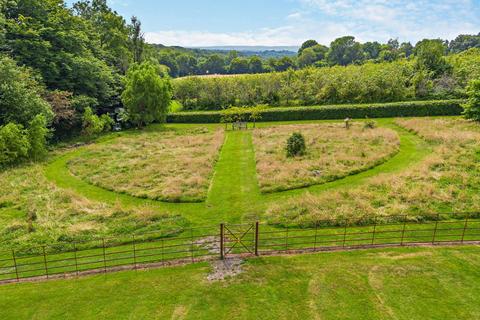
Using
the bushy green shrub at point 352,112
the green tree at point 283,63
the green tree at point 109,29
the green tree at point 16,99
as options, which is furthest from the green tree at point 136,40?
the green tree at point 283,63

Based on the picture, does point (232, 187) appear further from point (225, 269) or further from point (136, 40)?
point (136, 40)

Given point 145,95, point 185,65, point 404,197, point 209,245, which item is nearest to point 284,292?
point 209,245

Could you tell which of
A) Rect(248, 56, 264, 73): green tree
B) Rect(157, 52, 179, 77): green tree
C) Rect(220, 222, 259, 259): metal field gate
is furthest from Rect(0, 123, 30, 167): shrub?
Rect(248, 56, 264, 73): green tree

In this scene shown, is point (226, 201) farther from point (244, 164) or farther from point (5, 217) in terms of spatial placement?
point (5, 217)

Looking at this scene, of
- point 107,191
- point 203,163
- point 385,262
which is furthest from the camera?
point 203,163

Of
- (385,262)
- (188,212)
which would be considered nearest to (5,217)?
(188,212)

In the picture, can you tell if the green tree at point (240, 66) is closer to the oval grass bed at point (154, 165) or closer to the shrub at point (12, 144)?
the oval grass bed at point (154, 165)
